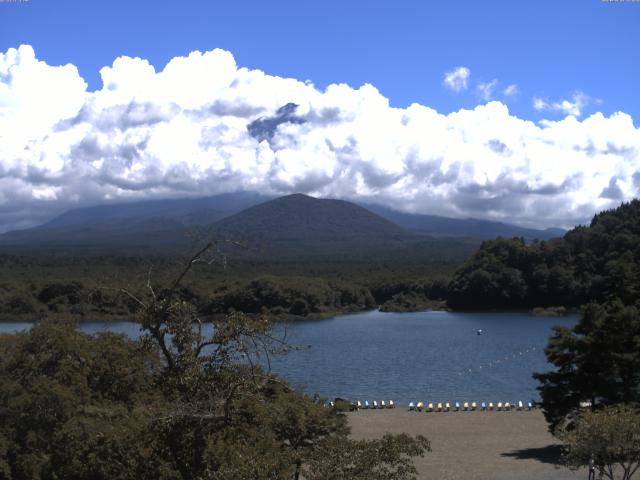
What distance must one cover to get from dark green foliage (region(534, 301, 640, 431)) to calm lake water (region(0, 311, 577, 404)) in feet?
31.3

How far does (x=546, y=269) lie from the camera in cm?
7862

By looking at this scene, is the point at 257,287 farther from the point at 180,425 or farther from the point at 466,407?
the point at 180,425

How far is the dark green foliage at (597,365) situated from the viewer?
63.5 feet

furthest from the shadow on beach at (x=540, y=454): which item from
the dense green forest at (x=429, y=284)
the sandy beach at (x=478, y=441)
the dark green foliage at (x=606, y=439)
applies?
the dense green forest at (x=429, y=284)

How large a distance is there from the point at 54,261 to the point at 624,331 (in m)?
94.5

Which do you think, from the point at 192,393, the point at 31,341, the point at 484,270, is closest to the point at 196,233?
the point at 192,393

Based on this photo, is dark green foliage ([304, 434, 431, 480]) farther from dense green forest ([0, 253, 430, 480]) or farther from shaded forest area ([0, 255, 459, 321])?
shaded forest area ([0, 255, 459, 321])

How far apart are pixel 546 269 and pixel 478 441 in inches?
2301

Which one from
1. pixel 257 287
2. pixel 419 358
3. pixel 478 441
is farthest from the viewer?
pixel 257 287

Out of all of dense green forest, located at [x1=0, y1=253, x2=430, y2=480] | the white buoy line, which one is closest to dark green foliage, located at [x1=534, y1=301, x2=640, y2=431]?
dense green forest, located at [x1=0, y1=253, x2=430, y2=480]

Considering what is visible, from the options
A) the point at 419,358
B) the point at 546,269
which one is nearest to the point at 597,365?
the point at 419,358

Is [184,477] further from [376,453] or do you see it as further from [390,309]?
[390,309]

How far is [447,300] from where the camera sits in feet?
273

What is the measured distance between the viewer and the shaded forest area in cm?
6923
